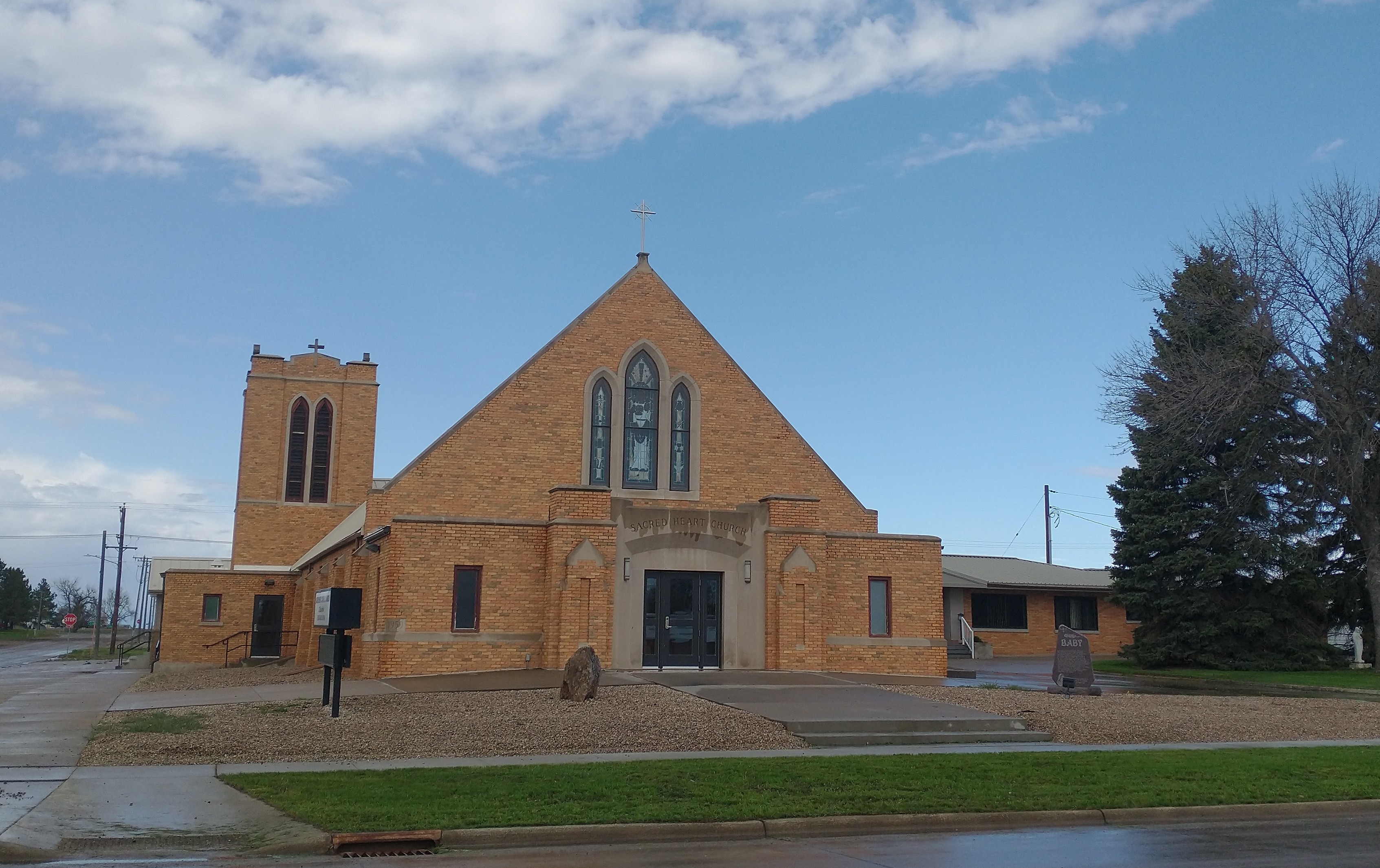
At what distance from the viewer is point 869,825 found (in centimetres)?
1096

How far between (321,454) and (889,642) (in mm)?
26723

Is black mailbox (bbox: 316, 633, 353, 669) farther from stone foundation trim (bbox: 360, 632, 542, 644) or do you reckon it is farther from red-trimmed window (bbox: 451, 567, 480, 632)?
red-trimmed window (bbox: 451, 567, 480, 632)

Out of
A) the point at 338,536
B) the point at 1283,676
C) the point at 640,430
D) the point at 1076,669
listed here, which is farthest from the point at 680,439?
the point at 1283,676

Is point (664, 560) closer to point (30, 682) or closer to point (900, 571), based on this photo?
point (900, 571)

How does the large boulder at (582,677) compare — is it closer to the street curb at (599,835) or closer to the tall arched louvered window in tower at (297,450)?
the street curb at (599,835)

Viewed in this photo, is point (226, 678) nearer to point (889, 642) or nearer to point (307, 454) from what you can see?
point (889, 642)

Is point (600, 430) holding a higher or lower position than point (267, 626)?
higher

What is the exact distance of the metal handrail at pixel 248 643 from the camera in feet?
131

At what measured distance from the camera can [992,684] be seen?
26.4 m

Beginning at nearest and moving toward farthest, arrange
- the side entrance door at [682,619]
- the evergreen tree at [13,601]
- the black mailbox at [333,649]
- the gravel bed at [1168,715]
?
the gravel bed at [1168,715] < the black mailbox at [333,649] < the side entrance door at [682,619] < the evergreen tree at [13,601]

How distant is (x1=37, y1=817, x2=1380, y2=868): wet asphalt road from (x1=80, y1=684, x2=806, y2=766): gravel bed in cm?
494

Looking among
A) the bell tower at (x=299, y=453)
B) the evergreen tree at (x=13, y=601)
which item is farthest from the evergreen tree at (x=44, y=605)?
the bell tower at (x=299, y=453)

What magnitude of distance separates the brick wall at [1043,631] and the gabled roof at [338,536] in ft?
75.2

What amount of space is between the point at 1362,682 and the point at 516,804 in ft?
86.4
